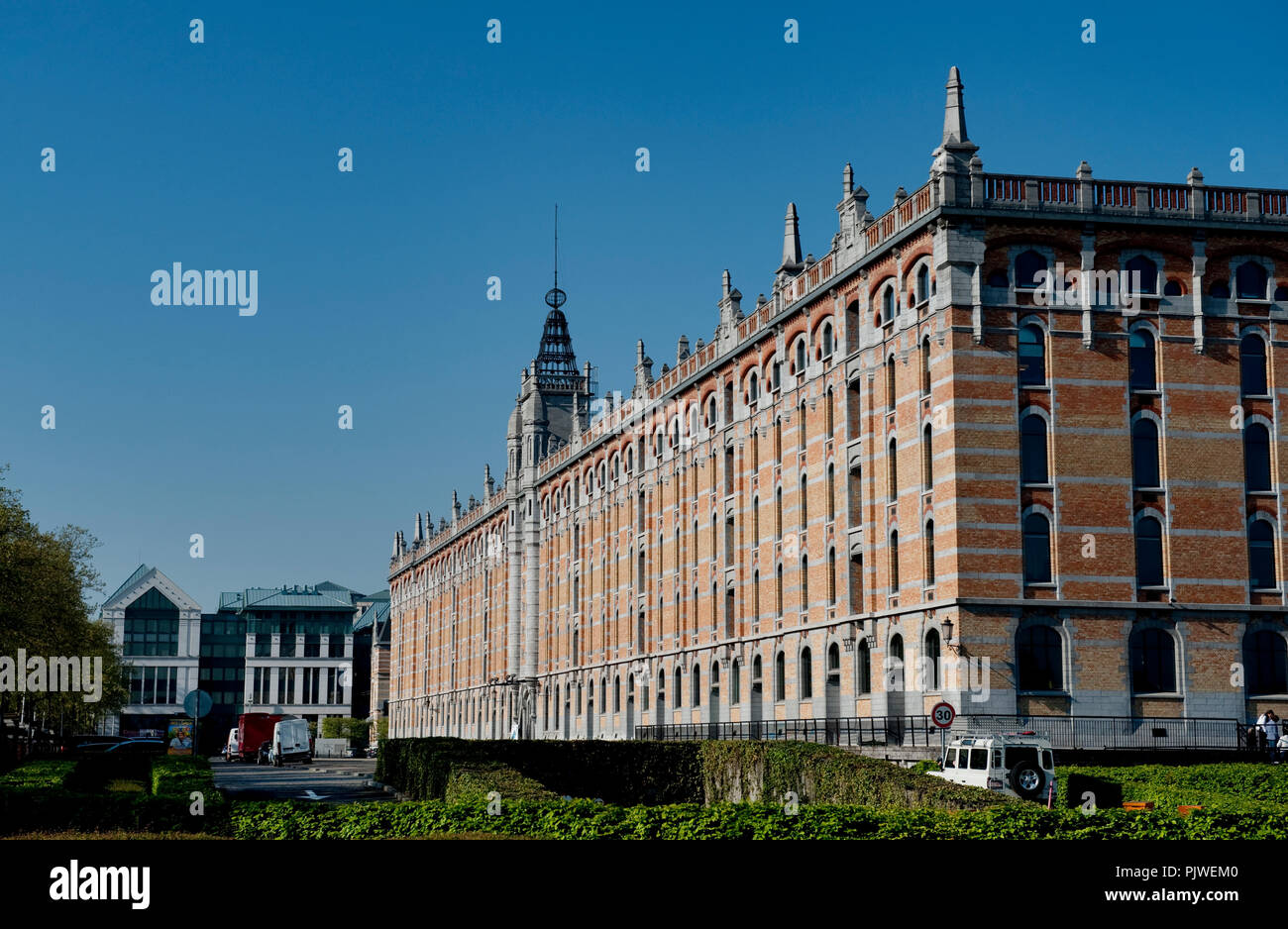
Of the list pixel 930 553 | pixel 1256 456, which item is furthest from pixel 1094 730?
pixel 1256 456

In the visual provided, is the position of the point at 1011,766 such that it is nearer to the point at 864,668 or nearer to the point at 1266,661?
the point at 1266,661

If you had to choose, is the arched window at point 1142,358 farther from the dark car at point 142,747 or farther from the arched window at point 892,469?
the dark car at point 142,747

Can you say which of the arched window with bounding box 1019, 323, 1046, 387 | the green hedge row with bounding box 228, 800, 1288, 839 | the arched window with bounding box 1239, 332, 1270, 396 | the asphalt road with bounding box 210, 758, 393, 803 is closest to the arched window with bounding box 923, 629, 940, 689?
the arched window with bounding box 1019, 323, 1046, 387

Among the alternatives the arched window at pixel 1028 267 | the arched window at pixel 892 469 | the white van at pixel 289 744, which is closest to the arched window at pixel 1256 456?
the arched window at pixel 1028 267

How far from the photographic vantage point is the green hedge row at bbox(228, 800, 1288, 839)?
19.0 metres

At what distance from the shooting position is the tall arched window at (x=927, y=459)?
4884 cm

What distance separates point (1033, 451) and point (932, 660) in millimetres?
7358

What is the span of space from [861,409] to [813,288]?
6.24 metres

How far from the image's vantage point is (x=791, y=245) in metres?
62.9

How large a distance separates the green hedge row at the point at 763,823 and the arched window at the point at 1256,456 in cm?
3097

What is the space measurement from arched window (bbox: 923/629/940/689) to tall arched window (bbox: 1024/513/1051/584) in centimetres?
338
